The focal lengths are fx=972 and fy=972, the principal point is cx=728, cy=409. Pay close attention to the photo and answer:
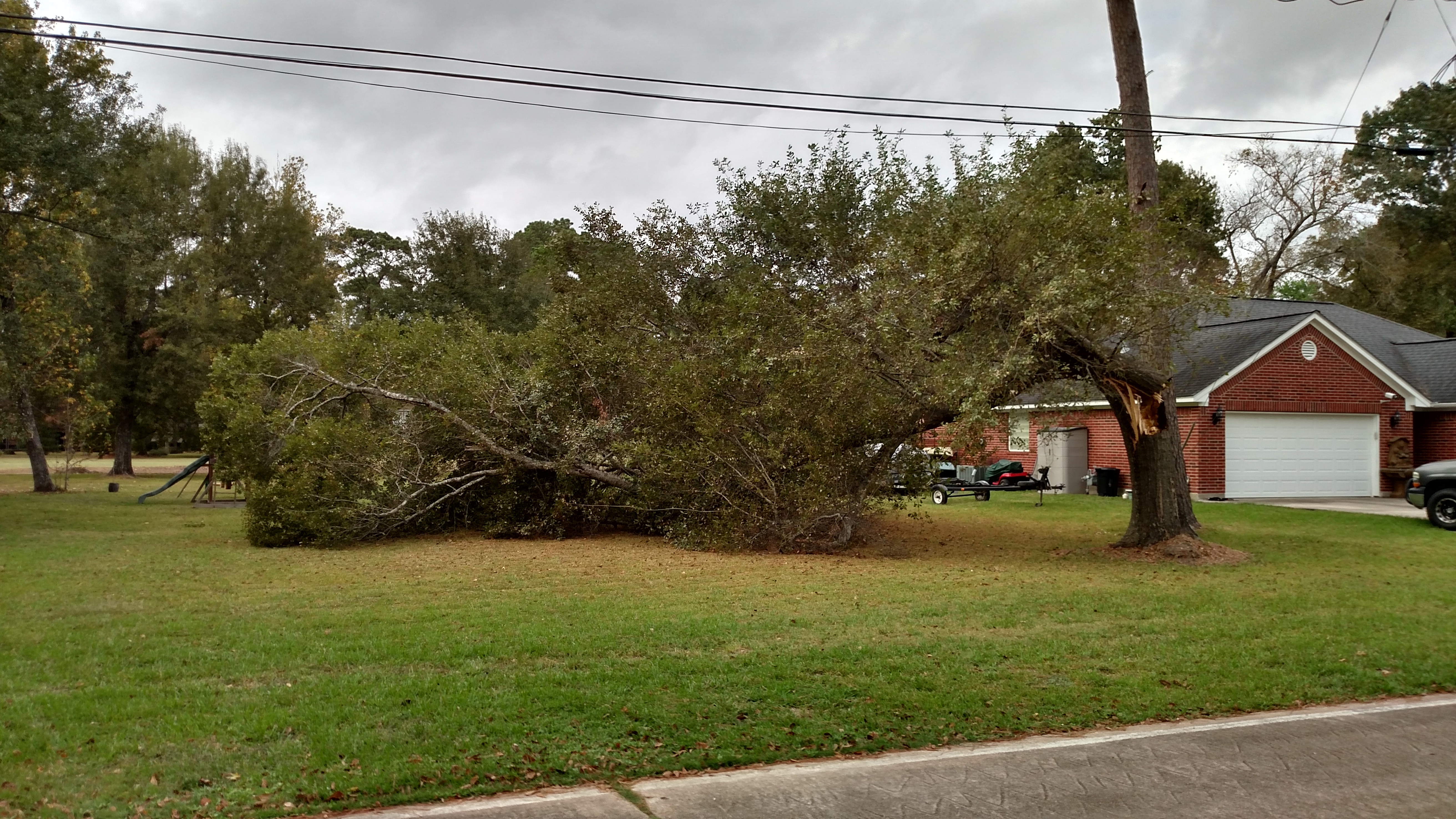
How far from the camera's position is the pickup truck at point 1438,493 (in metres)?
16.0

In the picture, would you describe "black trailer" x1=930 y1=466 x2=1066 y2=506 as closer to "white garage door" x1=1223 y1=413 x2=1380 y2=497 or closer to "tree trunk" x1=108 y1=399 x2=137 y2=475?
"white garage door" x1=1223 y1=413 x2=1380 y2=497

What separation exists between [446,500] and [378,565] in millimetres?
4328

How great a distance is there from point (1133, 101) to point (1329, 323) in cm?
1218

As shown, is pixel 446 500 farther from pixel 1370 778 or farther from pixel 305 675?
pixel 1370 778

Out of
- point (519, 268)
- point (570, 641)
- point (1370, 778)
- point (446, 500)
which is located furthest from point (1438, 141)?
point (519, 268)

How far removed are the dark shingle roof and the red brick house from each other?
0.15 ft

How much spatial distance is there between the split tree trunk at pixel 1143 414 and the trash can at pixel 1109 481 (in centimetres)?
1028

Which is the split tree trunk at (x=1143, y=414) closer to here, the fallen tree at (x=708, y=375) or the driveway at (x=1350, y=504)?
the fallen tree at (x=708, y=375)

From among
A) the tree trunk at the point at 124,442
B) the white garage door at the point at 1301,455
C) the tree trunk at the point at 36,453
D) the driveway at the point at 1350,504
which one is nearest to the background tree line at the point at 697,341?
the tree trunk at the point at 36,453

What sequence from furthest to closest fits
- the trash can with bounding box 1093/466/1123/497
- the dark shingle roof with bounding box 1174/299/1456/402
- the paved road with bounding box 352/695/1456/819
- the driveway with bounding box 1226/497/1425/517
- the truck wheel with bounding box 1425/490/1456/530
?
1. the trash can with bounding box 1093/466/1123/497
2. the dark shingle roof with bounding box 1174/299/1456/402
3. the driveway with bounding box 1226/497/1425/517
4. the truck wheel with bounding box 1425/490/1456/530
5. the paved road with bounding box 352/695/1456/819

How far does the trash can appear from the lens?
2431 cm

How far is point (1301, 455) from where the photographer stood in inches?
912

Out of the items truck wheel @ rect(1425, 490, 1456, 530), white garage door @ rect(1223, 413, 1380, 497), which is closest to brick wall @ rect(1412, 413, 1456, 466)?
white garage door @ rect(1223, 413, 1380, 497)

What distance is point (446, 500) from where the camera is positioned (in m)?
17.1
